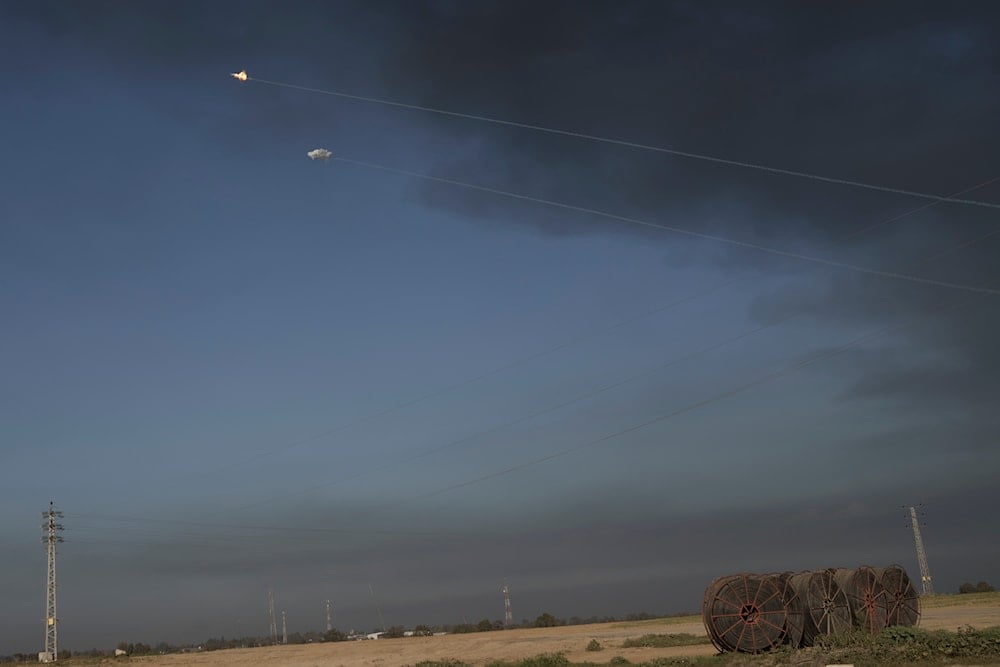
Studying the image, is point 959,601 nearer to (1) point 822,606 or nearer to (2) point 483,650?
(2) point 483,650

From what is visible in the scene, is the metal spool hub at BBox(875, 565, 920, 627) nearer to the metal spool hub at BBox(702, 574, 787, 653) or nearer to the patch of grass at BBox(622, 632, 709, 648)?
the metal spool hub at BBox(702, 574, 787, 653)

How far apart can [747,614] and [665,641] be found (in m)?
19.4

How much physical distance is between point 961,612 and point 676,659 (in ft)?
110

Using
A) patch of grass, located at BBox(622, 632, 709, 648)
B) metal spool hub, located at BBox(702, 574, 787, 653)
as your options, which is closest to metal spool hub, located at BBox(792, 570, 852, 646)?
metal spool hub, located at BBox(702, 574, 787, 653)

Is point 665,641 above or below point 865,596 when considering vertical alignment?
below

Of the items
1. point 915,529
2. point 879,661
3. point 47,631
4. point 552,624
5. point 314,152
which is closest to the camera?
point 879,661

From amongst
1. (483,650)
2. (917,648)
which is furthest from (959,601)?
(917,648)

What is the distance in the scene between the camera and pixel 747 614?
158 ft

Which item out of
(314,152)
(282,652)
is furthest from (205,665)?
(314,152)

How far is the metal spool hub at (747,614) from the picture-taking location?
157 feet

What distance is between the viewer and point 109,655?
116 meters

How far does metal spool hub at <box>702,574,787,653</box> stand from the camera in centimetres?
4788

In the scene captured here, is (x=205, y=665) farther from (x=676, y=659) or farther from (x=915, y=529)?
(x=915, y=529)

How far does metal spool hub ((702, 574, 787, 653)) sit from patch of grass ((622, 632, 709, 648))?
15425 millimetres
